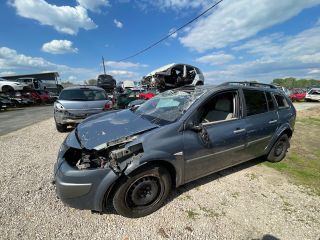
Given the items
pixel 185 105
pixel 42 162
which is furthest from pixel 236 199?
pixel 42 162

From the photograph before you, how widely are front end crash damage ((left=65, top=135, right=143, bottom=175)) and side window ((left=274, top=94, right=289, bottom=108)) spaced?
11.0 ft

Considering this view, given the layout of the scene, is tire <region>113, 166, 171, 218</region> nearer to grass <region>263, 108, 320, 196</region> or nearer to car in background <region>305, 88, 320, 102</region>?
grass <region>263, 108, 320, 196</region>

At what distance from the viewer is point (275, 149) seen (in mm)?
4598

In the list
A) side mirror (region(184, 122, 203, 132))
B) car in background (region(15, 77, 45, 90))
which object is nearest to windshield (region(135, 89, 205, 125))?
side mirror (region(184, 122, 203, 132))

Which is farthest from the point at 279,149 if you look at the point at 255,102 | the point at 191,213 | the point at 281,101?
the point at 191,213

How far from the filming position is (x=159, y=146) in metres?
2.80

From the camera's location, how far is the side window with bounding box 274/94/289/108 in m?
4.60

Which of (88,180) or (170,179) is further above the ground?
(88,180)

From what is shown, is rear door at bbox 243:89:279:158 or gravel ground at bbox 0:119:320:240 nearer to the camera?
gravel ground at bbox 0:119:320:240

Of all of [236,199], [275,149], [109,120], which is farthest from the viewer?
[275,149]

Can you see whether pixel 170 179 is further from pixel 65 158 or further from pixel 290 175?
pixel 290 175

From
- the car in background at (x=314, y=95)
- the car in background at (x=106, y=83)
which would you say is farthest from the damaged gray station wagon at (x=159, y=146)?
the car in background at (x=314, y=95)

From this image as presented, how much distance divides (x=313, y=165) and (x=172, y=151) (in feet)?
12.0

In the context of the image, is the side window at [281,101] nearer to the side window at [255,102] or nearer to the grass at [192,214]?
the side window at [255,102]
